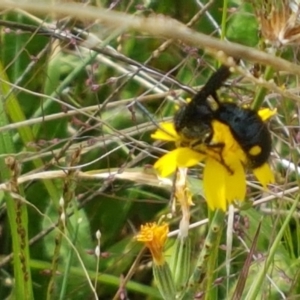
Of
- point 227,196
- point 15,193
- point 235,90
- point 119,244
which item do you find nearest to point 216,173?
point 227,196

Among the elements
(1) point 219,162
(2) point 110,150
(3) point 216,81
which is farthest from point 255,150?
(2) point 110,150

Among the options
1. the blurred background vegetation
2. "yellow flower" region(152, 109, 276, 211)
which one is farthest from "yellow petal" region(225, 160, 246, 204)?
the blurred background vegetation

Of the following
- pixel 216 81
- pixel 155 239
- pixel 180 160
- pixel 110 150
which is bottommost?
pixel 110 150

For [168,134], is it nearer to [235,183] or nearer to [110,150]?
[235,183]

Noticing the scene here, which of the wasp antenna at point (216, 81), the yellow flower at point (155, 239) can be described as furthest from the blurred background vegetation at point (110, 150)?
the wasp antenna at point (216, 81)

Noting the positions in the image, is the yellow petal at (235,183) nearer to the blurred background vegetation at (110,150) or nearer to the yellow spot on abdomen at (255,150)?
the yellow spot on abdomen at (255,150)

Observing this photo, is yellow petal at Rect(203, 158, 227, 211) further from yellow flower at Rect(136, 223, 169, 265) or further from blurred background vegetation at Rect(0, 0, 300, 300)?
Result: blurred background vegetation at Rect(0, 0, 300, 300)
